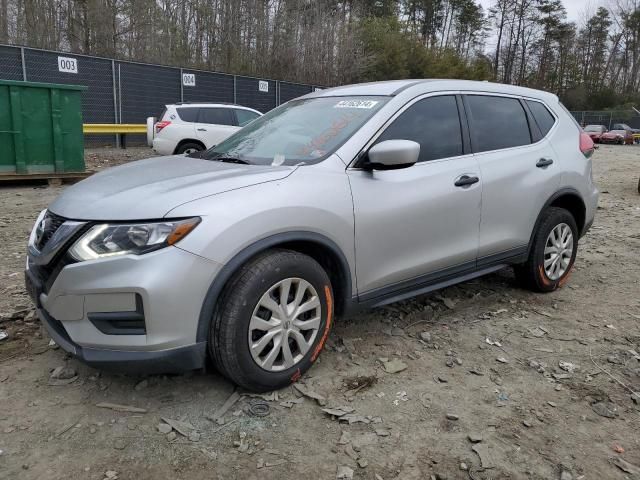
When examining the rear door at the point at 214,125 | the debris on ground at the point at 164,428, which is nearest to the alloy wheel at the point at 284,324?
the debris on ground at the point at 164,428

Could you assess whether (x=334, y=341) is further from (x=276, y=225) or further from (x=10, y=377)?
(x=10, y=377)

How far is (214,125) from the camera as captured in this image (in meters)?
12.6

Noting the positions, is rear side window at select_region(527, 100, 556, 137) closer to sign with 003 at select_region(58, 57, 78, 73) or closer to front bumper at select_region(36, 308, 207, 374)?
front bumper at select_region(36, 308, 207, 374)

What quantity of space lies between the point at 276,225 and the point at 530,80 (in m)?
63.5

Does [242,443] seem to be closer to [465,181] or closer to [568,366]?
[568,366]

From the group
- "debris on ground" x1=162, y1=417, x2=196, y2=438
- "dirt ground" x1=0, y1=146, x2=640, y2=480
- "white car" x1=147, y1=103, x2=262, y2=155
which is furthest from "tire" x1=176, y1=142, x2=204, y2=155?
"debris on ground" x1=162, y1=417, x2=196, y2=438

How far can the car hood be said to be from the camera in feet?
8.13

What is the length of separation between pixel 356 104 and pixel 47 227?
1963mm

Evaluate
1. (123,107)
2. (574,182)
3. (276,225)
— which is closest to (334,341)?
(276,225)

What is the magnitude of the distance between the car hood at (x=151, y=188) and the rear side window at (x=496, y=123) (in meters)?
1.63

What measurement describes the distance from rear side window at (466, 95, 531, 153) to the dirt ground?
1.28 meters

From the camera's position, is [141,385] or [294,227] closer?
[294,227]

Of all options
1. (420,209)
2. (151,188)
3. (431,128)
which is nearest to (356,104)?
(431,128)

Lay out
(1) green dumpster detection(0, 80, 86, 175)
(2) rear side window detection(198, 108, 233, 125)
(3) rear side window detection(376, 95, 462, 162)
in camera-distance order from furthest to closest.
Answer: (2) rear side window detection(198, 108, 233, 125)
(1) green dumpster detection(0, 80, 86, 175)
(3) rear side window detection(376, 95, 462, 162)
